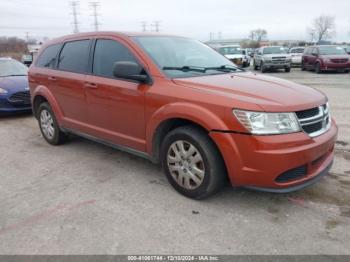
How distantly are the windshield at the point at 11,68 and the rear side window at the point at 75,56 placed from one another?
451 centimetres

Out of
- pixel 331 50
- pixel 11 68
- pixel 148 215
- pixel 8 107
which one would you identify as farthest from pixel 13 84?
pixel 331 50

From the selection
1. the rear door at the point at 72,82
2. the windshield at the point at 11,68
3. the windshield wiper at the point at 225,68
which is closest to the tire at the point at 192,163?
the windshield wiper at the point at 225,68

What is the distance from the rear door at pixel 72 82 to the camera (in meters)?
4.94

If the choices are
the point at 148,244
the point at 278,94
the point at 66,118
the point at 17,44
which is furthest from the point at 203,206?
the point at 17,44

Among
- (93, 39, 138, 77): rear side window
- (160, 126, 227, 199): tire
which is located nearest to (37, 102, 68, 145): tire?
(93, 39, 138, 77): rear side window

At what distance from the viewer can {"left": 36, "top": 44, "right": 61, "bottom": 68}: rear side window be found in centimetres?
569

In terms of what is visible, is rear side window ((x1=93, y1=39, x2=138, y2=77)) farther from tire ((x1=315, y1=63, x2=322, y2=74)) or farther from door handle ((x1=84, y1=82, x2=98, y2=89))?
tire ((x1=315, y1=63, x2=322, y2=74))

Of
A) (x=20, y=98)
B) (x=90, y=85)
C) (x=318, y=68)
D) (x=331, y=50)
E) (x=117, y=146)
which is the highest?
(x=331, y=50)

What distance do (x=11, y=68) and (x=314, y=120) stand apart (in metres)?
8.67

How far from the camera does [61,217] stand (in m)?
3.46

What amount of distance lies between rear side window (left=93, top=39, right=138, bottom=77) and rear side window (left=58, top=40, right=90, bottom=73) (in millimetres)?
251

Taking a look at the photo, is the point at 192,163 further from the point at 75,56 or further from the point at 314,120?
the point at 75,56

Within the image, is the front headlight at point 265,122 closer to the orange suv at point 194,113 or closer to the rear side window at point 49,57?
the orange suv at point 194,113

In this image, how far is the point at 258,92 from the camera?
11.1 ft
